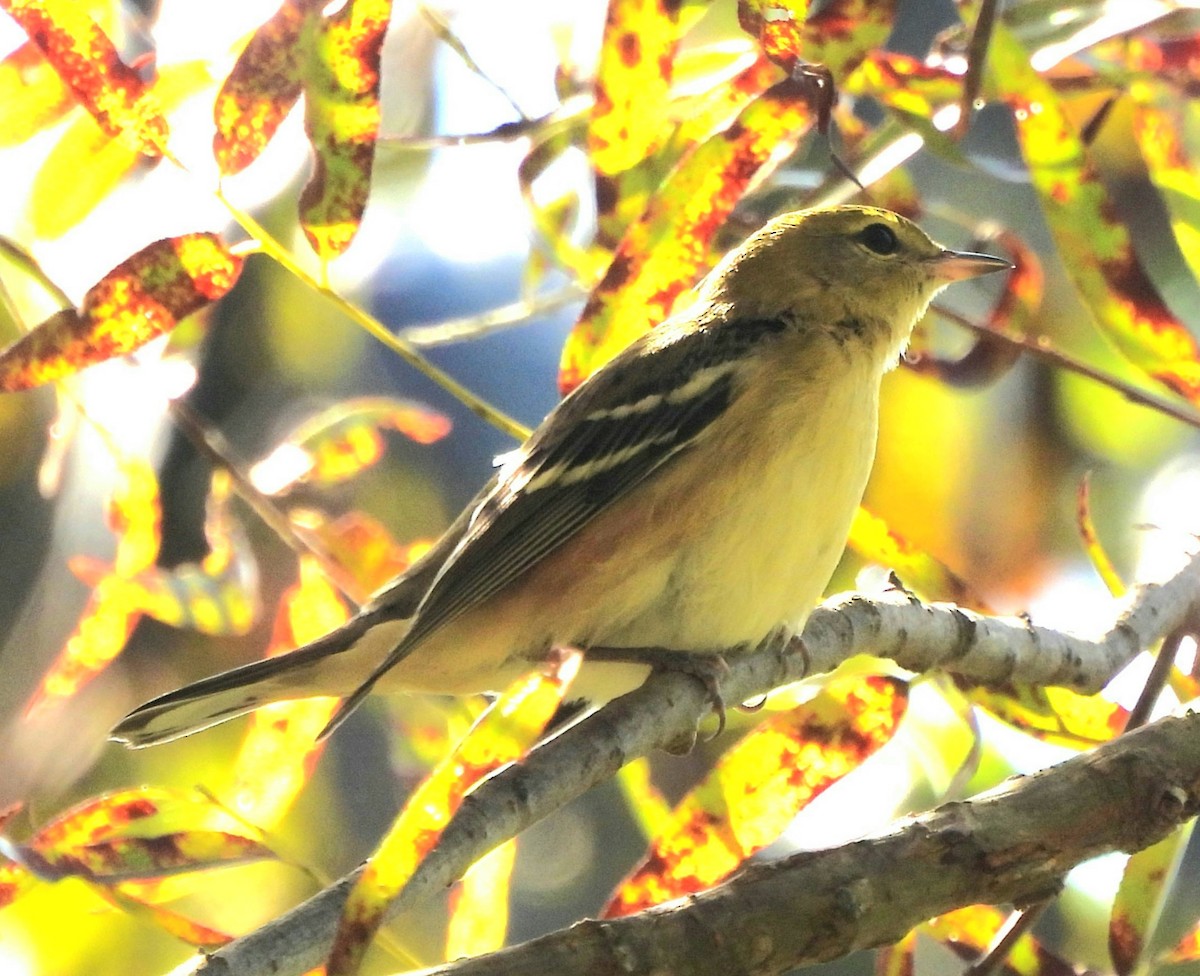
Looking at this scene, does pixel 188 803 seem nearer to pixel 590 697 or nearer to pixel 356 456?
pixel 356 456

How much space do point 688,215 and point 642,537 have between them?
683 mm

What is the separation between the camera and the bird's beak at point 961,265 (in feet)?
8.73

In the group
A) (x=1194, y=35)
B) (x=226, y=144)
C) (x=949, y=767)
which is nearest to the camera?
(x=226, y=144)

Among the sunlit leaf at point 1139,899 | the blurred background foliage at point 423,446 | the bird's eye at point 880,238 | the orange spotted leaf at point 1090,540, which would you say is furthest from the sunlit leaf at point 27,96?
the sunlit leaf at point 1139,899

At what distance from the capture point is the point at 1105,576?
7.34 ft

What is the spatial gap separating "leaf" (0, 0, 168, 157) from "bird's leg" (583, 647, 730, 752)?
108 cm

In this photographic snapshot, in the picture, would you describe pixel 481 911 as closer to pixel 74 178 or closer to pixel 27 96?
pixel 74 178

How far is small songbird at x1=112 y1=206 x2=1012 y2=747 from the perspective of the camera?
229cm

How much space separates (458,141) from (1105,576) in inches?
48.7

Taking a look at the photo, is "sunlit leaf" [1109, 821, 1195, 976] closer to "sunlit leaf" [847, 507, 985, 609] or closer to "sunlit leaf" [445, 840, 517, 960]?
"sunlit leaf" [847, 507, 985, 609]

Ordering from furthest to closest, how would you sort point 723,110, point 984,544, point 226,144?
point 984,544, point 723,110, point 226,144

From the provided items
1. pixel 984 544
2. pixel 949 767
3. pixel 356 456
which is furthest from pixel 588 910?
pixel 356 456

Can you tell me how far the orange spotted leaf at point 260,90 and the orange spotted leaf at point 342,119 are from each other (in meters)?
0.04

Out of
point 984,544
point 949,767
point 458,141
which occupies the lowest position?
point 984,544
